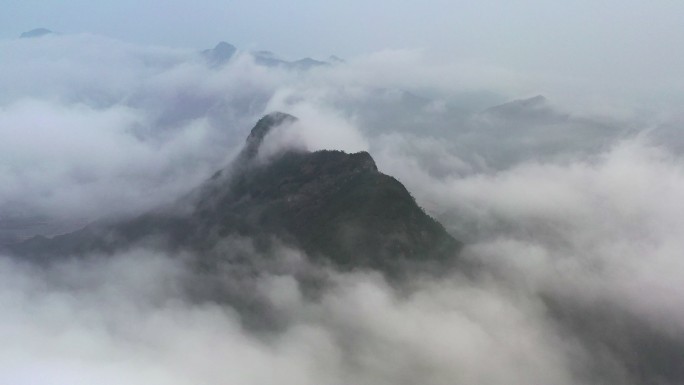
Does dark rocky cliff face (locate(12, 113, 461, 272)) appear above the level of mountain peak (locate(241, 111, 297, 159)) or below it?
below

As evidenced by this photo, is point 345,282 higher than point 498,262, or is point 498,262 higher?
point 498,262

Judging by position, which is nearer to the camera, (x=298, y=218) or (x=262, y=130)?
(x=298, y=218)

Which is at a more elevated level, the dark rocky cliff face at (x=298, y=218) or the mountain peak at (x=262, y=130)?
the mountain peak at (x=262, y=130)

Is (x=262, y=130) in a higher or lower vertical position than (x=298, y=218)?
higher

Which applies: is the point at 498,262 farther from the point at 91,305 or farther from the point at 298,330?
the point at 91,305

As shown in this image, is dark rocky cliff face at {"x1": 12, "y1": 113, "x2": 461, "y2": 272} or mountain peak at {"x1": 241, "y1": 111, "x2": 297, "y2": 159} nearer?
dark rocky cliff face at {"x1": 12, "y1": 113, "x2": 461, "y2": 272}

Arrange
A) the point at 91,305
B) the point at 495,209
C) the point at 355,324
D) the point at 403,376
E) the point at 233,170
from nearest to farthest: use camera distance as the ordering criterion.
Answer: the point at 403,376 → the point at 355,324 → the point at 91,305 → the point at 233,170 → the point at 495,209

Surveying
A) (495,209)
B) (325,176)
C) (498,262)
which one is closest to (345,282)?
(325,176)

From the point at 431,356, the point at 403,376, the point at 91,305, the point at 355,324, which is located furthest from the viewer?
the point at 91,305
